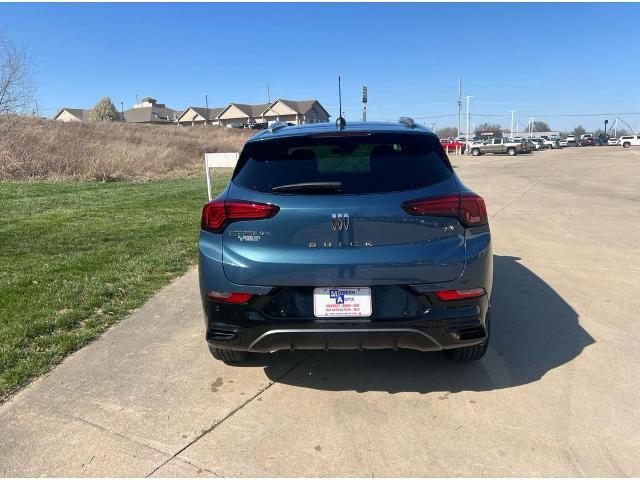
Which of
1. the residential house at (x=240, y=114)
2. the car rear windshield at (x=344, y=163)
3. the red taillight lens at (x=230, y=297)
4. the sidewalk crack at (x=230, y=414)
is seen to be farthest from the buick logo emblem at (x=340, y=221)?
the residential house at (x=240, y=114)

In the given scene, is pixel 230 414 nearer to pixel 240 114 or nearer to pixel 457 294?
pixel 457 294

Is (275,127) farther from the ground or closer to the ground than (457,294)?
farther from the ground

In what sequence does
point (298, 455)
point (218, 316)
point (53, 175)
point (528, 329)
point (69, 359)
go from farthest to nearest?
point (53, 175) < point (528, 329) < point (69, 359) < point (218, 316) < point (298, 455)

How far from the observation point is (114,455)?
262cm

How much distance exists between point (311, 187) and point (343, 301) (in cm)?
70

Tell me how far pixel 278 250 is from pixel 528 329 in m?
2.45

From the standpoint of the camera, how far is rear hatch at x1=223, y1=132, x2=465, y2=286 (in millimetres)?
2828

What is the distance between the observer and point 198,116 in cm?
10569

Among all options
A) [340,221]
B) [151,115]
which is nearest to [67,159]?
[340,221]

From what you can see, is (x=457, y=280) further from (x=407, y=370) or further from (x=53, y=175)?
(x=53, y=175)

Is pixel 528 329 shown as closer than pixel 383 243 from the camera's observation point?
No

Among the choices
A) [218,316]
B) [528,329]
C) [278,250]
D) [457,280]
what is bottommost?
[528,329]

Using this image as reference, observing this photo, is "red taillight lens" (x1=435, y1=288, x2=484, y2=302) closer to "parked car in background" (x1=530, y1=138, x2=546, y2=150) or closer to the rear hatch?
the rear hatch

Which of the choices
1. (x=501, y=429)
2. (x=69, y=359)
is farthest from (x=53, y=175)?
(x=501, y=429)
